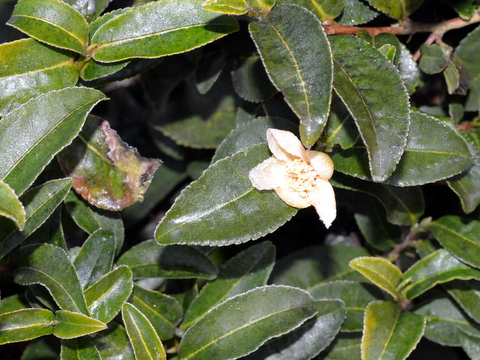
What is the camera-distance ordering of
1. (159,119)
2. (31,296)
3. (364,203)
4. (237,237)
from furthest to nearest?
(159,119)
(364,203)
(31,296)
(237,237)

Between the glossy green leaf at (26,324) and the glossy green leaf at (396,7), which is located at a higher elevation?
the glossy green leaf at (396,7)

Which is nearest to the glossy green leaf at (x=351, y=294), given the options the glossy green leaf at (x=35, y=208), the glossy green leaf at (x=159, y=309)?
the glossy green leaf at (x=159, y=309)

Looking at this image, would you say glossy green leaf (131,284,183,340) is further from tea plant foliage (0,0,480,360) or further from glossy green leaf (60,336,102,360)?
glossy green leaf (60,336,102,360)

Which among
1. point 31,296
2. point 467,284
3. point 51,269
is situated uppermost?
point 51,269

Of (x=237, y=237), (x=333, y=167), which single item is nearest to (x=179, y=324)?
(x=237, y=237)

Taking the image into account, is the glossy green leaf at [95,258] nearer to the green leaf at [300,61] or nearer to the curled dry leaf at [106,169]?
the curled dry leaf at [106,169]

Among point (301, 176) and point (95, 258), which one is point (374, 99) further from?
point (95, 258)

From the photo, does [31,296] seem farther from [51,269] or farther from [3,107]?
[3,107]
